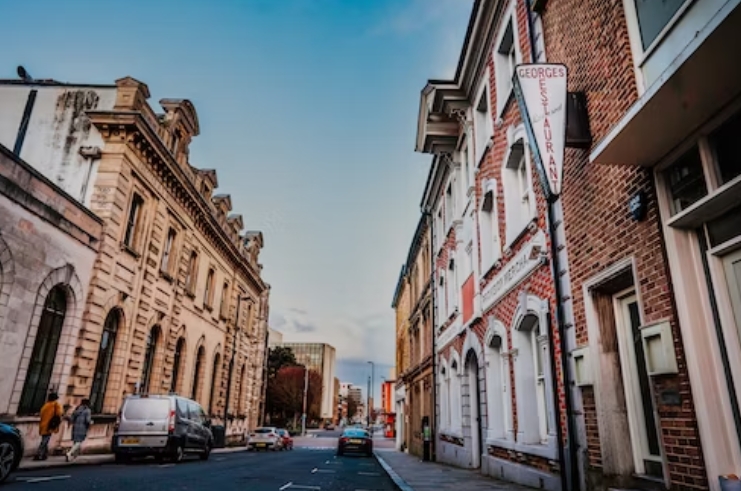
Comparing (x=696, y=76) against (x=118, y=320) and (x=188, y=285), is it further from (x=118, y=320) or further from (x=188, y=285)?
(x=188, y=285)

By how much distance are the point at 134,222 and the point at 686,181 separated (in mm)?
20005

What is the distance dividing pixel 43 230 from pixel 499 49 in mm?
13365

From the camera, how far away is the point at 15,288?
518 inches

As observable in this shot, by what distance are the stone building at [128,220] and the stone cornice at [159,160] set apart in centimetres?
5

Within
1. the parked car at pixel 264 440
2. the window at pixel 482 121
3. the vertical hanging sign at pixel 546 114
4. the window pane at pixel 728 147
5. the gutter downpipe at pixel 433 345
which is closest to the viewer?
the window pane at pixel 728 147

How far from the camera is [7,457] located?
26.2ft

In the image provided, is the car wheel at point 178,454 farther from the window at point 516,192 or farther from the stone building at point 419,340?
the window at point 516,192

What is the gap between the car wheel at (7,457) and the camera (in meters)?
7.89

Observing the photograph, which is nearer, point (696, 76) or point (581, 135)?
point (696, 76)

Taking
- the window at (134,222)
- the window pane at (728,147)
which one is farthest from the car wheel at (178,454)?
the window pane at (728,147)

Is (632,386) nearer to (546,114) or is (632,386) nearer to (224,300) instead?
(546,114)

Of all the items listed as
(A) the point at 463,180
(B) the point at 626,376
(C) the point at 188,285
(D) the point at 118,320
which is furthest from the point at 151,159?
(B) the point at 626,376

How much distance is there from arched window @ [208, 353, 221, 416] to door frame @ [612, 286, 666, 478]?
94.4 ft

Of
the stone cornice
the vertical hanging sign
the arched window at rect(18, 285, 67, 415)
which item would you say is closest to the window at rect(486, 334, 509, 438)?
the vertical hanging sign
